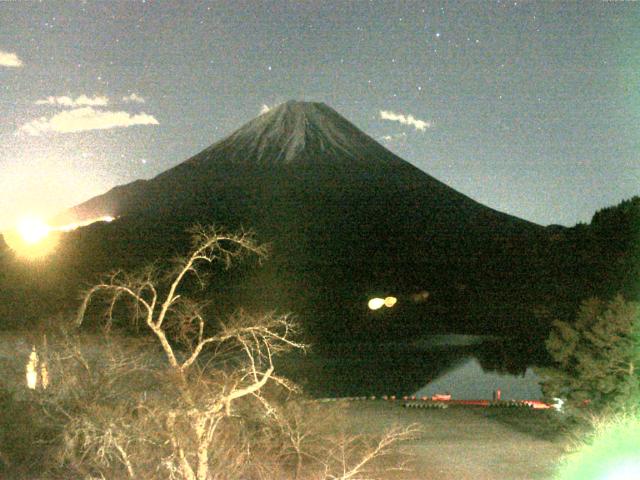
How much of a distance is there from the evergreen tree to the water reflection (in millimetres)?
10308

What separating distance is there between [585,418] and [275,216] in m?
63.7

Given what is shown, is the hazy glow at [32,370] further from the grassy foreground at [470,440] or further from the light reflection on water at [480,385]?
the light reflection on water at [480,385]

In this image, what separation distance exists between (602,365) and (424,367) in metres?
21.2

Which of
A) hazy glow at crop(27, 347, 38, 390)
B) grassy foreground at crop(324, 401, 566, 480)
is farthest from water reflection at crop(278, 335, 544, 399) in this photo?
hazy glow at crop(27, 347, 38, 390)

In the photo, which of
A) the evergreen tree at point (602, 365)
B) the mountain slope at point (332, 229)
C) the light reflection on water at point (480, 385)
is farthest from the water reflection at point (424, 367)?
the evergreen tree at point (602, 365)

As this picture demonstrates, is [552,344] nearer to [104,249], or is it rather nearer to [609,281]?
[609,281]

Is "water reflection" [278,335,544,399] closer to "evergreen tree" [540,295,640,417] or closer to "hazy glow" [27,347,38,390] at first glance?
"evergreen tree" [540,295,640,417]

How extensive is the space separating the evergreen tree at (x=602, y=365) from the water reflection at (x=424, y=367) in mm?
10308

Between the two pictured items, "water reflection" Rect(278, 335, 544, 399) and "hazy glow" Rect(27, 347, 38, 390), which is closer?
"hazy glow" Rect(27, 347, 38, 390)

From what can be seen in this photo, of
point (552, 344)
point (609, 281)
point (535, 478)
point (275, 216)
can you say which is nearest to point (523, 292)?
point (609, 281)

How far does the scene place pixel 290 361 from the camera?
103 feet

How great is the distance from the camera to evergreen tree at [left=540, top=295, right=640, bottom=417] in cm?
1211

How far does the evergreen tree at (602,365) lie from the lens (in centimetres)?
1211

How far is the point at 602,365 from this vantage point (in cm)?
1239
